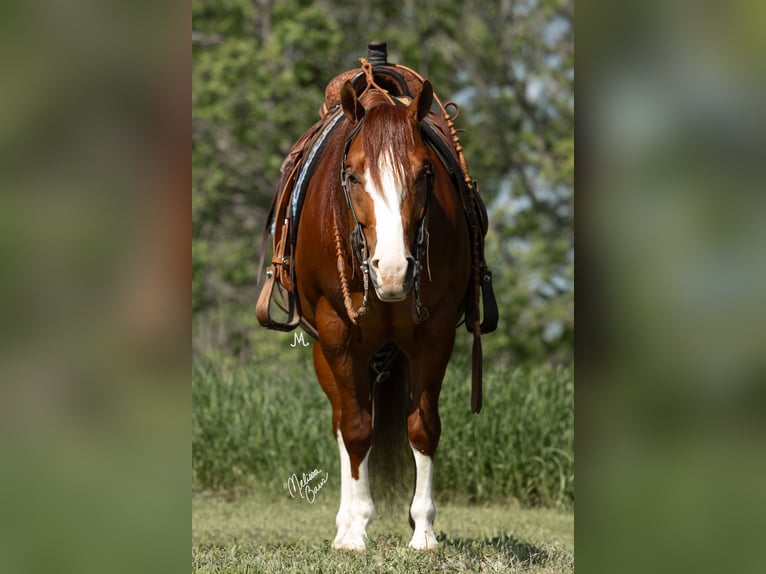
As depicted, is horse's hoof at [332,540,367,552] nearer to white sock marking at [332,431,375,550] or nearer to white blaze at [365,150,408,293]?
white sock marking at [332,431,375,550]

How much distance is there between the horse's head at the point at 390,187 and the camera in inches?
138

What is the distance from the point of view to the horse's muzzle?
3.50 meters

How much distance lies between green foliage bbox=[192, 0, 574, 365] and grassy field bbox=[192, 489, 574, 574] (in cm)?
548

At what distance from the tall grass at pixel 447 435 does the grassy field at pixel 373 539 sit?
21 cm

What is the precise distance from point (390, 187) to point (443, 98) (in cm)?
926

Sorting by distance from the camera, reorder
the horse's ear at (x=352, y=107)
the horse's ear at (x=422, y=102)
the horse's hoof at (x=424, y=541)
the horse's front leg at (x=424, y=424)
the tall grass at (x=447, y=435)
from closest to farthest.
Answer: the horse's ear at (x=422, y=102), the horse's ear at (x=352, y=107), the horse's hoof at (x=424, y=541), the horse's front leg at (x=424, y=424), the tall grass at (x=447, y=435)

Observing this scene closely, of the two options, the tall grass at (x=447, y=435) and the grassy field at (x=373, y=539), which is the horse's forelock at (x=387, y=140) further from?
the tall grass at (x=447, y=435)

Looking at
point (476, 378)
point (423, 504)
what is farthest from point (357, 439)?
point (476, 378)

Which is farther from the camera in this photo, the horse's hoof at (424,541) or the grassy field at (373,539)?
the horse's hoof at (424,541)

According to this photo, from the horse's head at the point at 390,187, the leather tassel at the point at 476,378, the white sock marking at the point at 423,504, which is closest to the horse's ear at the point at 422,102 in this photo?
the horse's head at the point at 390,187
